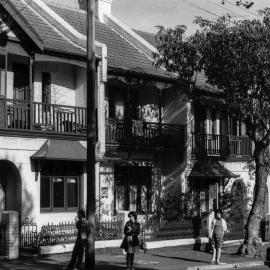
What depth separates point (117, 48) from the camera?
1223 inches

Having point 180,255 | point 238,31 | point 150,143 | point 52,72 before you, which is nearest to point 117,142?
point 150,143

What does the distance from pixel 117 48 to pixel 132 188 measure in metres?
6.37

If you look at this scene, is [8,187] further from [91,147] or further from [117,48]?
[117,48]

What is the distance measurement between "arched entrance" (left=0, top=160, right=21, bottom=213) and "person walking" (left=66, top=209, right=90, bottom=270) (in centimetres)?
650

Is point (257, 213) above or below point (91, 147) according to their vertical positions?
below

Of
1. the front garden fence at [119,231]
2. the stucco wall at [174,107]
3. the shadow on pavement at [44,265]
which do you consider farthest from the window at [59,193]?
the stucco wall at [174,107]

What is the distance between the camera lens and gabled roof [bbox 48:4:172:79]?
96.4ft

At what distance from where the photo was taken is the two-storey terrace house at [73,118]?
23.8m

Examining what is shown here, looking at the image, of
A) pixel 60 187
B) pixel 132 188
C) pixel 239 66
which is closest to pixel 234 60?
pixel 239 66

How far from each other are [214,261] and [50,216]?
6.52 m

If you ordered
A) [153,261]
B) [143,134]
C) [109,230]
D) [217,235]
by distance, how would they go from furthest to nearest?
[143,134]
[109,230]
[217,235]
[153,261]

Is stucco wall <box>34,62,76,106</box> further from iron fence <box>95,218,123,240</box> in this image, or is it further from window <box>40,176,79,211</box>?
iron fence <box>95,218,123,240</box>

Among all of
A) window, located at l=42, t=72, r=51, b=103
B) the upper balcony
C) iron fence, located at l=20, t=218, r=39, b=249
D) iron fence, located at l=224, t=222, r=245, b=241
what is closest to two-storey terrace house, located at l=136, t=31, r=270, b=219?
the upper balcony

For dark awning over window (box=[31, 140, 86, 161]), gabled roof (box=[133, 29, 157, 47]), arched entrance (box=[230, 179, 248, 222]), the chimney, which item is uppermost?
the chimney
